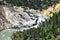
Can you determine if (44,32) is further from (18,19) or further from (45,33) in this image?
(18,19)

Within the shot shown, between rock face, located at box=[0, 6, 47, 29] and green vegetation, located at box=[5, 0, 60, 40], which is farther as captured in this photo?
rock face, located at box=[0, 6, 47, 29]

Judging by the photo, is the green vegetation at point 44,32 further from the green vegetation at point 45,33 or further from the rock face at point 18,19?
the rock face at point 18,19

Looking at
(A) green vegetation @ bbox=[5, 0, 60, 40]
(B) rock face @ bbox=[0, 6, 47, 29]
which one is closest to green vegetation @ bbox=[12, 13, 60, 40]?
(A) green vegetation @ bbox=[5, 0, 60, 40]

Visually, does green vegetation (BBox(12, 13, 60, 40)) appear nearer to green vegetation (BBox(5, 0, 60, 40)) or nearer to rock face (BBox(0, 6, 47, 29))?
green vegetation (BBox(5, 0, 60, 40))

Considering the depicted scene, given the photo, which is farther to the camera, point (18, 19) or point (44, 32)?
point (18, 19)

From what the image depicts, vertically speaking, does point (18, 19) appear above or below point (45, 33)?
below

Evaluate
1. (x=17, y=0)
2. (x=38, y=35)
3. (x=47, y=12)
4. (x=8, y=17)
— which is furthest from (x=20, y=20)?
(x=38, y=35)

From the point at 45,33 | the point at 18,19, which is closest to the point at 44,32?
the point at 45,33

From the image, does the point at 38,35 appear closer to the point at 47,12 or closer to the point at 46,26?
the point at 46,26
